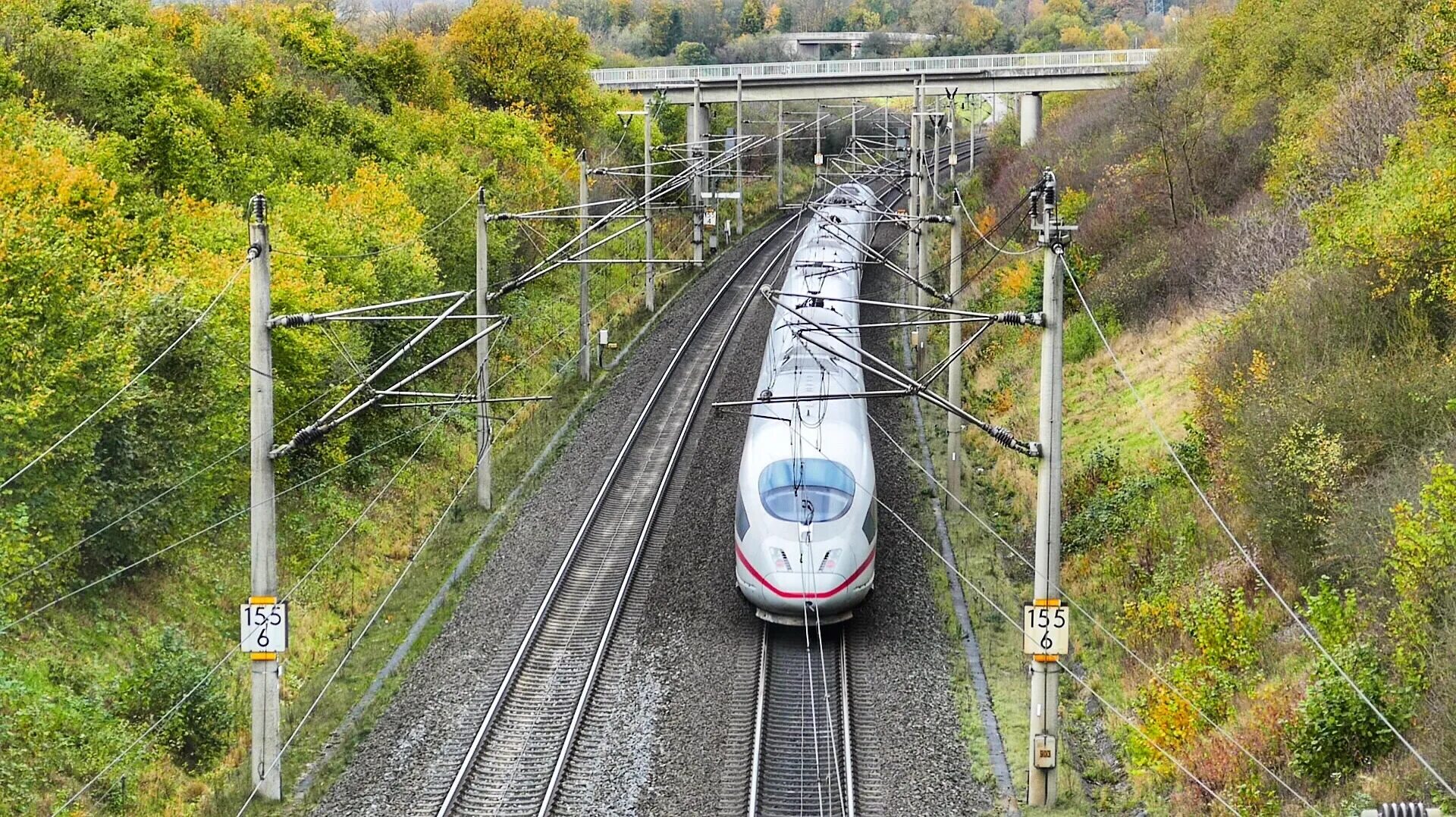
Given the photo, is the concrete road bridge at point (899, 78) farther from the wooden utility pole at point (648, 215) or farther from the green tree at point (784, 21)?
the green tree at point (784, 21)

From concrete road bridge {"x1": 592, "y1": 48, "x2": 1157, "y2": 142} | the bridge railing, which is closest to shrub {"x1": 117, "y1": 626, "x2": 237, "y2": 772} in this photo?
concrete road bridge {"x1": 592, "y1": 48, "x2": 1157, "y2": 142}

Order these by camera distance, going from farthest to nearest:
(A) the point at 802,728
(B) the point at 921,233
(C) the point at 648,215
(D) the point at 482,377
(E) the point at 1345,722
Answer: (C) the point at 648,215, (B) the point at 921,233, (D) the point at 482,377, (A) the point at 802,728, (E) the point at 1345,722

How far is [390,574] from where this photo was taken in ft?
83.9

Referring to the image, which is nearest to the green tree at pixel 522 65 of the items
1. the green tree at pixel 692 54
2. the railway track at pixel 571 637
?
the railway track at pixel 571 637

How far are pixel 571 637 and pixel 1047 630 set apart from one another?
26.7ft

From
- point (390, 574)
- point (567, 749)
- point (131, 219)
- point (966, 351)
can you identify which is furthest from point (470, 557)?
point (966, 351)

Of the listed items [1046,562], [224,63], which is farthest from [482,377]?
[224,63]

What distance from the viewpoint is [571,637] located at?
859 inches

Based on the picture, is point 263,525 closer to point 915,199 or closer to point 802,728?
point 802,728

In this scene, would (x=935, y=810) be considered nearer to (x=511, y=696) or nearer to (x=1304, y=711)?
(x=1304, y=711)

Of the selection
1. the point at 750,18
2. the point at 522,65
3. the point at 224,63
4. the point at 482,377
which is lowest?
the point at 482,377

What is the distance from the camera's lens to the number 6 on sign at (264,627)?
1683 centimetres

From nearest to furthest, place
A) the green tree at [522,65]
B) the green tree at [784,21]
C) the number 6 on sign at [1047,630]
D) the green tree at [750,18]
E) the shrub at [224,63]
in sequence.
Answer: the number 6 on sign at [1047,630], the shrub at [224,63], the green tree at [522,65], the green tree at [750,18], the green tree at [784,21]

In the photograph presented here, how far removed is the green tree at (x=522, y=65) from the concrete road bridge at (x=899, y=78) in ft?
19.3
